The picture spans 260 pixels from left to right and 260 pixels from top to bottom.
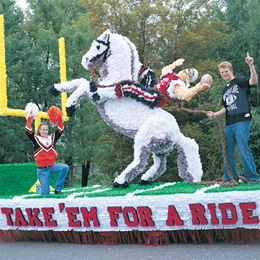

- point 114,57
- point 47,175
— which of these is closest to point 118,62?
point 114,57

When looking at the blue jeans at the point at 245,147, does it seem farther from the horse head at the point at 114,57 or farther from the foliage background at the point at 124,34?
the foliage background at the point at 124,34

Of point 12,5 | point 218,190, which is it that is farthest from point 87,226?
point 12,5

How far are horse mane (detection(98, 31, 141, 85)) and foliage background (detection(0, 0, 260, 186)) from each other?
7437mm

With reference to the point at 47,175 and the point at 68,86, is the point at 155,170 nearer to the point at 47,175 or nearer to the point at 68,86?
the point at 47,175

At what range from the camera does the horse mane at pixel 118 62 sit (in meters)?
5.73

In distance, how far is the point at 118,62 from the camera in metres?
5.75

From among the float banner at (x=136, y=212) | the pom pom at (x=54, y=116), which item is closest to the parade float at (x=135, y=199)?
the float banner at (x=136, y=212)

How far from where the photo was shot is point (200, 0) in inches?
685

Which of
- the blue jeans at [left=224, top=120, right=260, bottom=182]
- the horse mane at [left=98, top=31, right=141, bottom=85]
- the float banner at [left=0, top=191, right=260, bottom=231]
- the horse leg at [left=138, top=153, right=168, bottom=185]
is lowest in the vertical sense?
the float banner at [left=0, top=191, right=260, bottom=231]

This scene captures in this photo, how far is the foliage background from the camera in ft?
45.6

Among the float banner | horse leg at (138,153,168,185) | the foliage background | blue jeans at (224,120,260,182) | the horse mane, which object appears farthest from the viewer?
the foliage background

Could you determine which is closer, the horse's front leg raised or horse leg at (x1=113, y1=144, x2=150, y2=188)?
horse leg at (x1=113, y1=144, x2=150, y2=188)

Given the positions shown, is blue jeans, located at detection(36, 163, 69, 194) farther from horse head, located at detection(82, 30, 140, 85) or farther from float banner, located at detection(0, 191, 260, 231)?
horse head, located at detection(82, 30, 140, 85)

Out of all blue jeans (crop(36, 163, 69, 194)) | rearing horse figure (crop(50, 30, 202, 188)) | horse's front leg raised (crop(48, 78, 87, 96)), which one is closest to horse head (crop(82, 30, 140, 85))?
rearing horse figure (crop(50, 30, 202, 188))
